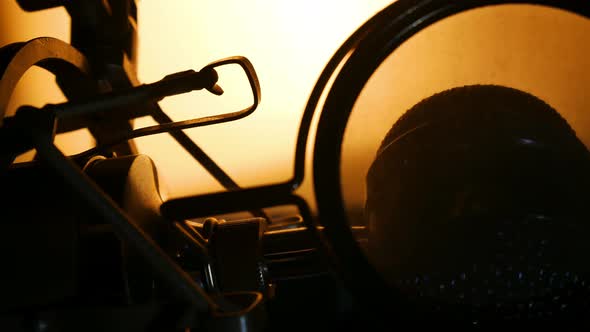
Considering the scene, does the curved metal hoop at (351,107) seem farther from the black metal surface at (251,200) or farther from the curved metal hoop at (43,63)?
the curved metal hoop at (43,63)

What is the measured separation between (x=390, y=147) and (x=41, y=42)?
31cm

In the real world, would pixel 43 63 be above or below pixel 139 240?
above

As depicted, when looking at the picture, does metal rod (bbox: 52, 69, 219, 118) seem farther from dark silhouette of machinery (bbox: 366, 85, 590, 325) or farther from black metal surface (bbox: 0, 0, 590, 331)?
dark silhouette of machinery (bbox: 366, 85, 590, 325)

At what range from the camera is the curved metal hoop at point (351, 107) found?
12.8 inches

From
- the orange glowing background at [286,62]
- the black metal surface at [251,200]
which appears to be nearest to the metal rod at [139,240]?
the black metal surface at [251,200]

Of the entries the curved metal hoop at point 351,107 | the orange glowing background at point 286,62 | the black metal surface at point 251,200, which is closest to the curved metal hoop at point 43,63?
the black metal surface at point 251,200

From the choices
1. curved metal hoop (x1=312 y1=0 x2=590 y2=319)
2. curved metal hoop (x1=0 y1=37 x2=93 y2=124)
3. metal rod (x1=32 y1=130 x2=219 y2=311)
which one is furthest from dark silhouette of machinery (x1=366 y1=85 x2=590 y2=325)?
curved metal hoop (x1=0 y1=37 x2=93 y2=124)

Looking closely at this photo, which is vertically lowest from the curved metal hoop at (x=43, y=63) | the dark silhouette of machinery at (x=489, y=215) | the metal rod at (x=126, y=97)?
the dark silhouette of machinery at (x=489, y=215)

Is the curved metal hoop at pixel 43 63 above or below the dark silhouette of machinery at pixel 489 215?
above

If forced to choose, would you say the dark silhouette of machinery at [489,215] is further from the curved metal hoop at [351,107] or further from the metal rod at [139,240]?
the metal rod at [139,240]

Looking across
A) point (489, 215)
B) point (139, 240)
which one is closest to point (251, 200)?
point (139, 240)

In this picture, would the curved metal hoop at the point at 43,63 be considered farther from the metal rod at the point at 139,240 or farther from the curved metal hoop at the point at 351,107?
the curved metal hoop at the point at 351,107

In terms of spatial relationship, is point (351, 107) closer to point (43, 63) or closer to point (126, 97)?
point (126, 97)

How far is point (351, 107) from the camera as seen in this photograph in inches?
13.1
